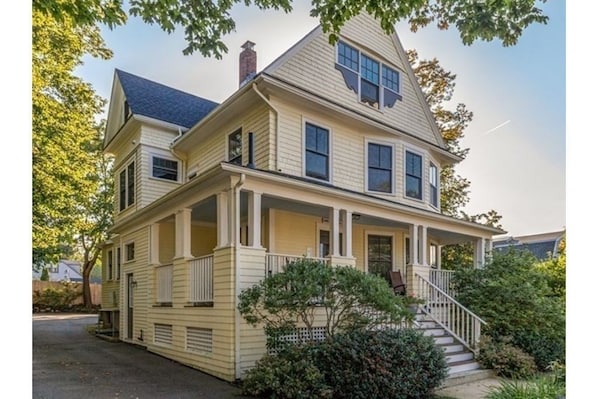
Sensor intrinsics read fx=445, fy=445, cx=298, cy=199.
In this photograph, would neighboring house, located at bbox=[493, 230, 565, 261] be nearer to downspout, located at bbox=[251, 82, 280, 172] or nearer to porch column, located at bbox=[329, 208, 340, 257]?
porch column, located at bbox=[329, 208, 340, 257]

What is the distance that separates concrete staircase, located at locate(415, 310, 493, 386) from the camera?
6.30 metres

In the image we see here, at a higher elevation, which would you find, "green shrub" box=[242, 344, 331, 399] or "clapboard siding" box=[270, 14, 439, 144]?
"clapboard siding" box=[270, 14, 439, 144]

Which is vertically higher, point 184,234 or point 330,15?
point 330,15

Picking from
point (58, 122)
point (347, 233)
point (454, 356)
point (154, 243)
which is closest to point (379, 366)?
point (454, 356)

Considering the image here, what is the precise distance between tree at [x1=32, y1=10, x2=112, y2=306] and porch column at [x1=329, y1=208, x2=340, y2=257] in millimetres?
4919

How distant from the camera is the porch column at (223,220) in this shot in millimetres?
6254

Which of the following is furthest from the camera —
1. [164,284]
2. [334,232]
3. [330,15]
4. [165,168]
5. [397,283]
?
[165,168]

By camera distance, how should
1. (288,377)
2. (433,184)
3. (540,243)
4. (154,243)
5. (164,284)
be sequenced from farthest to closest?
1. (540,243)
2. (433,184)
3. (154,243)
4. (164,284)
5. (288,377)

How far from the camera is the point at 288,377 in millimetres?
5043

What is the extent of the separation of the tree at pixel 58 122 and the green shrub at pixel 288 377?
5.08 metres

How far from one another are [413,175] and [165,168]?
5.70 metres

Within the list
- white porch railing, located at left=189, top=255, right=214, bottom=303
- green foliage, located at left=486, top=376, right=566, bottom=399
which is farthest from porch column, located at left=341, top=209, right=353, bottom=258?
green foliage, located at left=486, top=376, right=566, bottom=399

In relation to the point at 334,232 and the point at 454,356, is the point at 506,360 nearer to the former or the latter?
the point at 454,356
